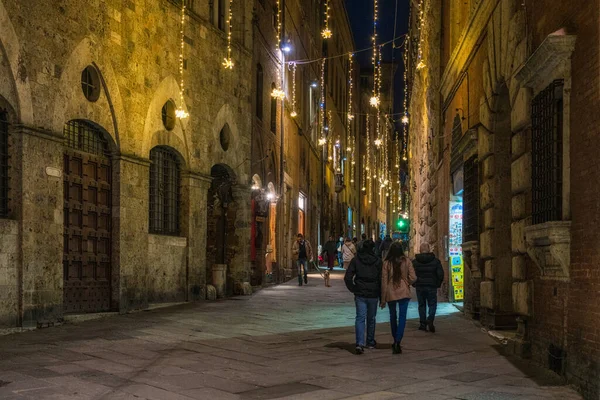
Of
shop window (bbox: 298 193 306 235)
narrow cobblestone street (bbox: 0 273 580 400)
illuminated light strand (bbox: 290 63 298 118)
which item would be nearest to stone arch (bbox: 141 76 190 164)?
narrow cobblestone street (bbox: 0 273 580 400)

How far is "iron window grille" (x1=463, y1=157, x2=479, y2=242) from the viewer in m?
14.2

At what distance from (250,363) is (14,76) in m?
6.16

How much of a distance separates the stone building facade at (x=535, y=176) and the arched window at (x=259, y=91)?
9082 millimetres

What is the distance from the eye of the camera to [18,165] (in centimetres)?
1232

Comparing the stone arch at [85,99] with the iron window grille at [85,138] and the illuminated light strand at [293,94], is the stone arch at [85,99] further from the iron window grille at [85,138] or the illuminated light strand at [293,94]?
the illuminated light strand at [293,94]

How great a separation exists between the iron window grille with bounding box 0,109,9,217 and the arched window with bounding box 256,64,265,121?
40.8 ft

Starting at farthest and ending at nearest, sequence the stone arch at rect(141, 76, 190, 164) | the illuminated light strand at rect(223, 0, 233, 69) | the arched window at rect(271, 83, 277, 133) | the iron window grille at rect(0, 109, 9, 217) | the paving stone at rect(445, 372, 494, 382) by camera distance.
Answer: the arched window at rect(271, 83, 277, 133), the illuminated light strand at rect(223, 0, 233, 69), the stone arch at rect(141, 76, 190, 164), the iron window grille at rect(0, 109, 9, 217), the paving stone at rect(445, 372, 494, 382)

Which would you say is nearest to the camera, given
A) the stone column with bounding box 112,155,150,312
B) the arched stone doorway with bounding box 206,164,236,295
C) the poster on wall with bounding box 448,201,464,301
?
the stone column with bounding box 112,155,150,312

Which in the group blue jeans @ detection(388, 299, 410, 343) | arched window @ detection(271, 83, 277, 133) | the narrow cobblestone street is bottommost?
the narrow cobblestone street

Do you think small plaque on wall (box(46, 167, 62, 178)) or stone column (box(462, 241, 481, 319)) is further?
stone column (box(462, 241, 481, 319))

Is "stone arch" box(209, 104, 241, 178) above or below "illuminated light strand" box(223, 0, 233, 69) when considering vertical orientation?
below

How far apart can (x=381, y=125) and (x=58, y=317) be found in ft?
226

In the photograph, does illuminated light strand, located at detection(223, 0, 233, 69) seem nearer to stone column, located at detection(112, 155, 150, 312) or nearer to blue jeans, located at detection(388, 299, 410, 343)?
stone column, located at detection(112, 155, 150, 312)

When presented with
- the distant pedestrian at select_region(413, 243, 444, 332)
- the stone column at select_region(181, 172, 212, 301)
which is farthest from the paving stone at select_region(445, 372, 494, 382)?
the stone column at select_region(181, 172, 212, 301)
